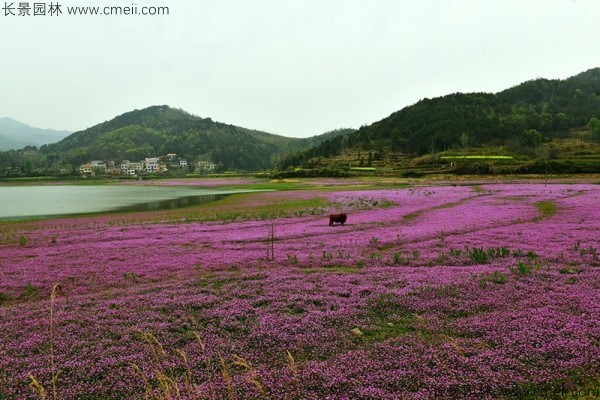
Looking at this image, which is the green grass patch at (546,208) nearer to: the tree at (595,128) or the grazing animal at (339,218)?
the grazing animal at (339,218)

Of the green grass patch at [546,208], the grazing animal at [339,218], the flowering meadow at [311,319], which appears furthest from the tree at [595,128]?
the grazing animal at [339,218]

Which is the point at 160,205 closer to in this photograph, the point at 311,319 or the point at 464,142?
the point at 311,319

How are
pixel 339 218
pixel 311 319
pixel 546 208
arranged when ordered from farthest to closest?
1. pixel 546 208
2. pixel 339 218
3. pixel 311 319

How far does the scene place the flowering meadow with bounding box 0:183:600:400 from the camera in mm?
7078

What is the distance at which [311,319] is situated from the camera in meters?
10.2

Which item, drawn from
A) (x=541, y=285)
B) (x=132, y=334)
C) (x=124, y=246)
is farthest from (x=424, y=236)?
(x=124, y=246)

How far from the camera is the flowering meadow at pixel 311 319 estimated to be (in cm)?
708

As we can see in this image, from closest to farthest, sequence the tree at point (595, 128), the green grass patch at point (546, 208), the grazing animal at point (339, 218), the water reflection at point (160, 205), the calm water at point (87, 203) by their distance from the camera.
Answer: the grazing animal at point (339, 218), the green grass patch at point (546, 208), the calm water at point (87, 203), the water reflection at point (160, 205), the tree at point (595, 128)

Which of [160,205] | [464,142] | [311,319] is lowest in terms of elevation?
[311,319]

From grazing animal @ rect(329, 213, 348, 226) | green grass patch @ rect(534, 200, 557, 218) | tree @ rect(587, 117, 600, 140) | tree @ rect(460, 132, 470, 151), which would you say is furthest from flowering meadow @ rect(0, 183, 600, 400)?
tree @ rect(587, 117, 600, 140)

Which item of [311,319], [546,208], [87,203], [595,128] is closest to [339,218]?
[311,319]

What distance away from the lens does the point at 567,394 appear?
6520 mm

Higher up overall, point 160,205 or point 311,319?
point 160,205

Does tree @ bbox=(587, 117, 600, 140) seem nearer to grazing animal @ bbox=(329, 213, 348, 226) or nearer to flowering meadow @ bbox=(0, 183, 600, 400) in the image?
flowering meadow @ bbox=(0, 183, 600, 400)
